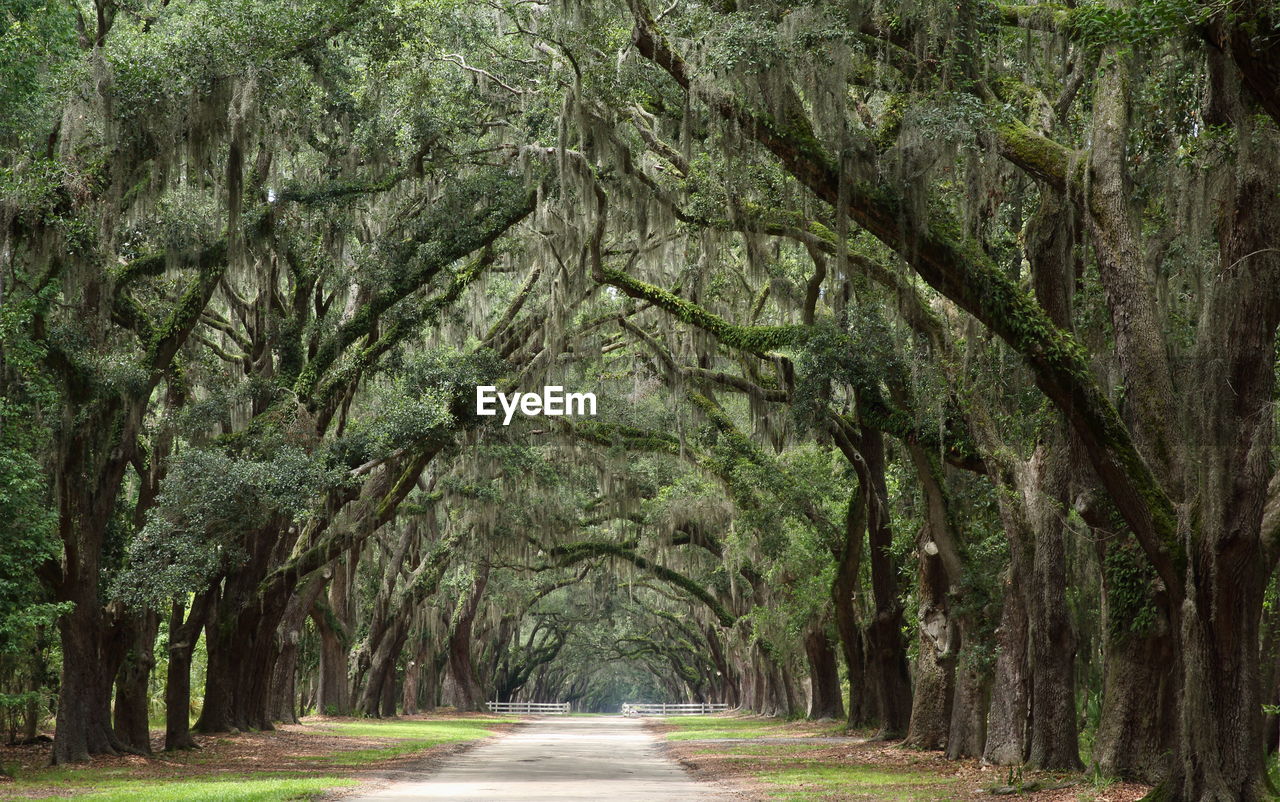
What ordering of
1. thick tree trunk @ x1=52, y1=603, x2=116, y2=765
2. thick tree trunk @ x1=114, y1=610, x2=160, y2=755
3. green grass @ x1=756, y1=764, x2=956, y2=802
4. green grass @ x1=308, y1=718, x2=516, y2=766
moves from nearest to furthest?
green grass @ x1=756, y1=764, x2=956, y2=802 → thick tree trunk @ x1=52, y1=603, x2=116, y2=765 → thick tree trunk @ x1=114, y1=610, x2=160, y2=755 → green grass @ x1=308, y1=718, x2=516, y2=766

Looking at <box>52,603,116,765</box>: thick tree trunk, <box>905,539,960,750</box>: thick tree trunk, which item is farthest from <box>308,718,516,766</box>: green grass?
<box>905,539,960,750</box>: thick tree trunk

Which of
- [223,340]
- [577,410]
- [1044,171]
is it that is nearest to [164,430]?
[223,340]

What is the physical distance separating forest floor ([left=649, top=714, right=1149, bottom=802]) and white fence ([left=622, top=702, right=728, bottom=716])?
160 feet

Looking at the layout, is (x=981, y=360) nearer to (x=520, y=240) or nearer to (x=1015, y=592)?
(x=1015, y=592)

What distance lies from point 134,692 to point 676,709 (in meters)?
64.3

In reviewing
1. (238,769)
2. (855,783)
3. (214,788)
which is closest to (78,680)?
(238,769)

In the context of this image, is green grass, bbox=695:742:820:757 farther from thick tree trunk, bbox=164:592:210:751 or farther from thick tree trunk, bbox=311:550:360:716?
thick tree trunk, bbox=311:550:360:716

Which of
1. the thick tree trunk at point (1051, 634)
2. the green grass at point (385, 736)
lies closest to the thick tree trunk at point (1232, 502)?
the thick tree trunk at point (1051, 634)

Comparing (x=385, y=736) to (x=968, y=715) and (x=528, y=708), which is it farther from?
(x=528, y=708)

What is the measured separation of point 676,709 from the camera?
268 feet

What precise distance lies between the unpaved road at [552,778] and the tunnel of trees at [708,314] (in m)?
4.07

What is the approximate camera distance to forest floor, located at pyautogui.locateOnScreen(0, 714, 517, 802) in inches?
512

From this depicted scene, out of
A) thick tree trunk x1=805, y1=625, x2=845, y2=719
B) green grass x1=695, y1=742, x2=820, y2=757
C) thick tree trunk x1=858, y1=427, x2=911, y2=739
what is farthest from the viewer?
thick tree trunk x1=805, y1=625, x2=845, y2=719

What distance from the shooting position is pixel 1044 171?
1147cm
